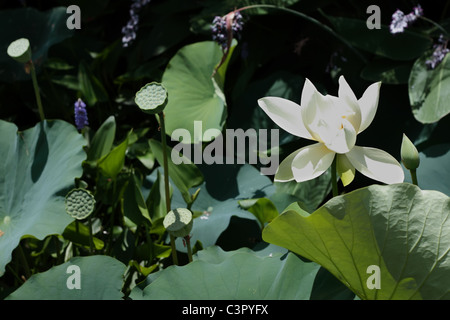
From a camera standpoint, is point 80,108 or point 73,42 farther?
point 73,42

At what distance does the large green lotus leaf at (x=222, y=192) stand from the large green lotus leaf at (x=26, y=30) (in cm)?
64

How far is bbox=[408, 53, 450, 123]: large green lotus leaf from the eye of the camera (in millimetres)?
1355

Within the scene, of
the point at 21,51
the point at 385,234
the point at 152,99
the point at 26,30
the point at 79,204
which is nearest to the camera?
the point at 385,234

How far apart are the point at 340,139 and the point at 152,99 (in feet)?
1.04

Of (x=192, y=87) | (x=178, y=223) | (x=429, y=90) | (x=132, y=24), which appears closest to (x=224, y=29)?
(x=192, y=87)

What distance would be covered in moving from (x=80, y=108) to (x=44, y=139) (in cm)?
16

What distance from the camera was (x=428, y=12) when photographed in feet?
5.54

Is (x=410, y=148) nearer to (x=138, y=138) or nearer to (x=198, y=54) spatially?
(x=198, y=54)

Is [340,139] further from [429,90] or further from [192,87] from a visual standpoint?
[192,87]

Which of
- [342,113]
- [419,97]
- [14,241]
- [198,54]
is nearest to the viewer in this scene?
[342,113]

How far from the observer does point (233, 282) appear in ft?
3.17

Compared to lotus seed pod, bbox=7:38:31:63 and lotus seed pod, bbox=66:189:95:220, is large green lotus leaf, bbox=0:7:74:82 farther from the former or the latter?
lotus seed pod, bbox=66:189:95:220

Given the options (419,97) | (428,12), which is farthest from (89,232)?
(428,12)
